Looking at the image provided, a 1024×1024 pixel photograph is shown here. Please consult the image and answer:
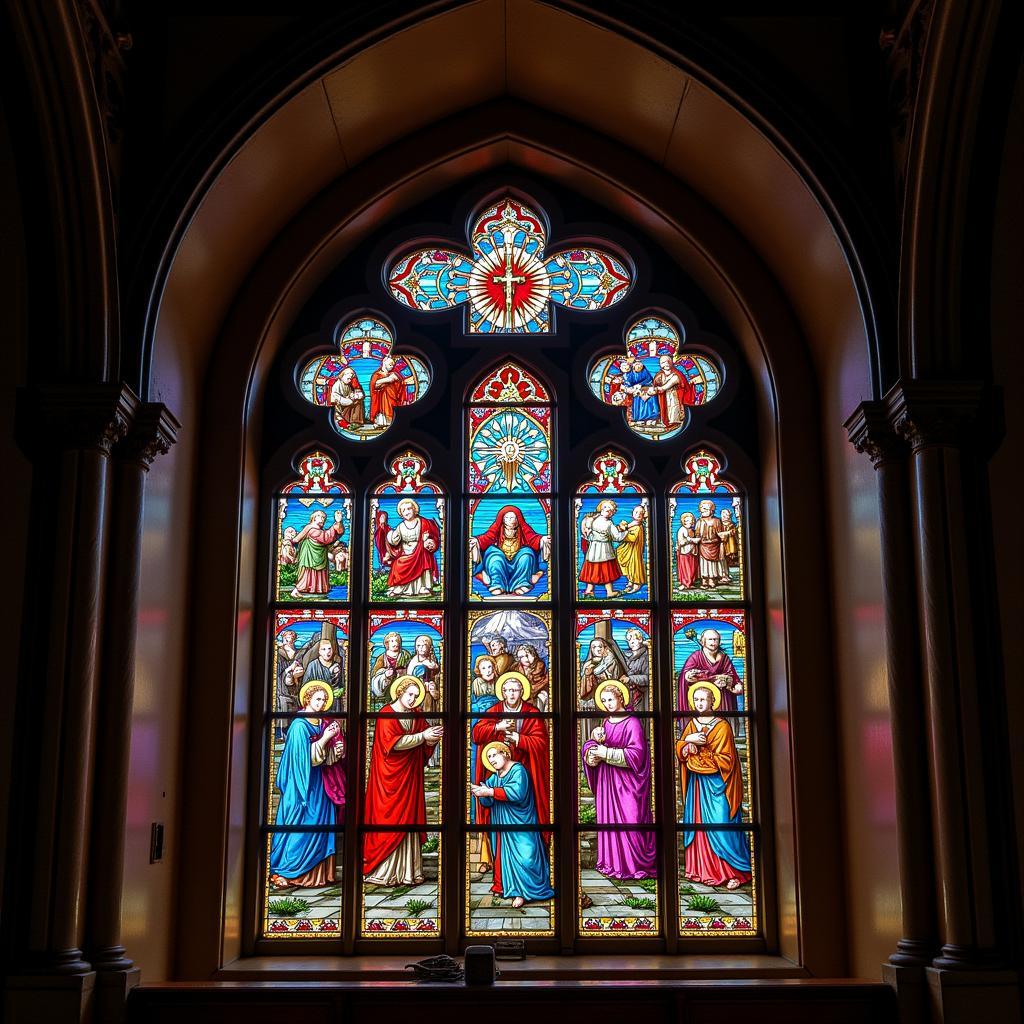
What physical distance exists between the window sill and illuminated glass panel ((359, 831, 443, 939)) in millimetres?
165

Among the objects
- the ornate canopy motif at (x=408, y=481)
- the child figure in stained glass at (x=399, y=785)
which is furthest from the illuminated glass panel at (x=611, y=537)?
the child figure in stained glass at (x=399, y=785)

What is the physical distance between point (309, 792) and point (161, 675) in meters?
1.26

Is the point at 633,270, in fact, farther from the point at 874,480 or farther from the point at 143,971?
the point at 143,971

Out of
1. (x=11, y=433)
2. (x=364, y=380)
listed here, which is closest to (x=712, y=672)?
(x=364, y=380)

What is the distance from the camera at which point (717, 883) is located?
786 centimetres

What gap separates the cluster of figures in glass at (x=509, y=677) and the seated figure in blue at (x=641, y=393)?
13 mm

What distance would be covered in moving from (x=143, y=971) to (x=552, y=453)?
3.74 metres

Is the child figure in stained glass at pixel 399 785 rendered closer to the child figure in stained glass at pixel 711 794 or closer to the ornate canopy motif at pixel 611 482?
the child figure in stained glass at pixel 711 794

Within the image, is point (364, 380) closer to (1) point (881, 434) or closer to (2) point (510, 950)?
(1) point (881, 434)

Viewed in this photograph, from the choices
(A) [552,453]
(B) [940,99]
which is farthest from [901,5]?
(A) [552,453]

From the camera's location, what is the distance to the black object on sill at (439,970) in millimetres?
6680

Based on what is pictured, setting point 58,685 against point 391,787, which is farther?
point 391,787

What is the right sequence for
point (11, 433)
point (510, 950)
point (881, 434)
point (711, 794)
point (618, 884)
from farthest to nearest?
point (711, 794)
point (618, 884)
point (510, 950)
point (881, 434)
point (11, 433)

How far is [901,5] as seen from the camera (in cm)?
704
